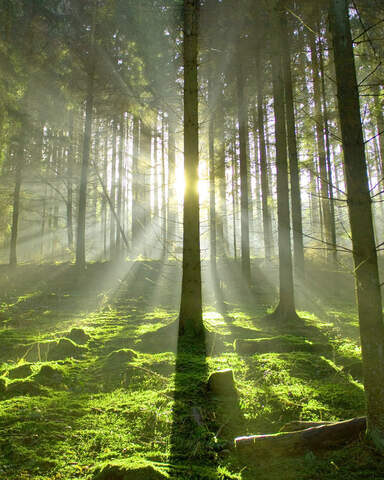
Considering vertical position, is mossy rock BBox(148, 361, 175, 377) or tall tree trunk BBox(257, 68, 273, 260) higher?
tall tree trunk BBox(257, 68, 273, 260)

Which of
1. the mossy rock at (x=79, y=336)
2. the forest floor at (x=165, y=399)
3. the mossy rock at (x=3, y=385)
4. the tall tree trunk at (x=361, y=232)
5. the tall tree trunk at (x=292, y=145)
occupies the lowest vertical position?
the forest floor at (x=165, y=399)

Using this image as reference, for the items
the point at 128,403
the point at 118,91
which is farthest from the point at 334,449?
the point at 118,91

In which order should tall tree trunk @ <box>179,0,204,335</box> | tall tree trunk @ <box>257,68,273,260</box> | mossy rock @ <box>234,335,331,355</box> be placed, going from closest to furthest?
mossy rock @ <box>234,335,331,355</box> < tall tree trunk @ <box>179,0,204,335</box> < tall tree trunk @ <box>257,68,273,260</box>

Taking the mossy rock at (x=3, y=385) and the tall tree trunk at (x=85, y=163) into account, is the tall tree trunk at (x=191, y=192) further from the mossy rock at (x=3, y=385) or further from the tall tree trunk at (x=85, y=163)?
the tall tree trunk at (x=85, y=163)

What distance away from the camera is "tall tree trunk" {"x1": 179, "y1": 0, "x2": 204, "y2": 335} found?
6.32 metres

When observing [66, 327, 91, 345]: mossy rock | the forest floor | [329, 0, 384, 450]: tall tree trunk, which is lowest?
the forest floor

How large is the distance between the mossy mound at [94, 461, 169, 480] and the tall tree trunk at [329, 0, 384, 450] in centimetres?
185

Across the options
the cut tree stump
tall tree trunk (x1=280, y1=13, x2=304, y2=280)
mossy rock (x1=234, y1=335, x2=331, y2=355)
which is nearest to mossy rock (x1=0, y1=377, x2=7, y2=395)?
the cut tree stump

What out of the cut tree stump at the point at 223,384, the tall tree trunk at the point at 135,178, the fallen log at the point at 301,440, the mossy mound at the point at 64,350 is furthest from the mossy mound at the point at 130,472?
the tall tree trunk at the point at 135,178

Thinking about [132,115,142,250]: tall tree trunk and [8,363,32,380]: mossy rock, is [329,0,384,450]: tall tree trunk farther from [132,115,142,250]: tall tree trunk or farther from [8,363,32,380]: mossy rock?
[132,115,142,250]: tall tree trunk

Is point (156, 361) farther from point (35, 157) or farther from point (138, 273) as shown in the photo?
point (35, 157)

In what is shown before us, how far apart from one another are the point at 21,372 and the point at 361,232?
15.5 ft

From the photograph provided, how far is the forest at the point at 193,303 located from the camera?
2.50 meters

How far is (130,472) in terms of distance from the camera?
6.78ft
